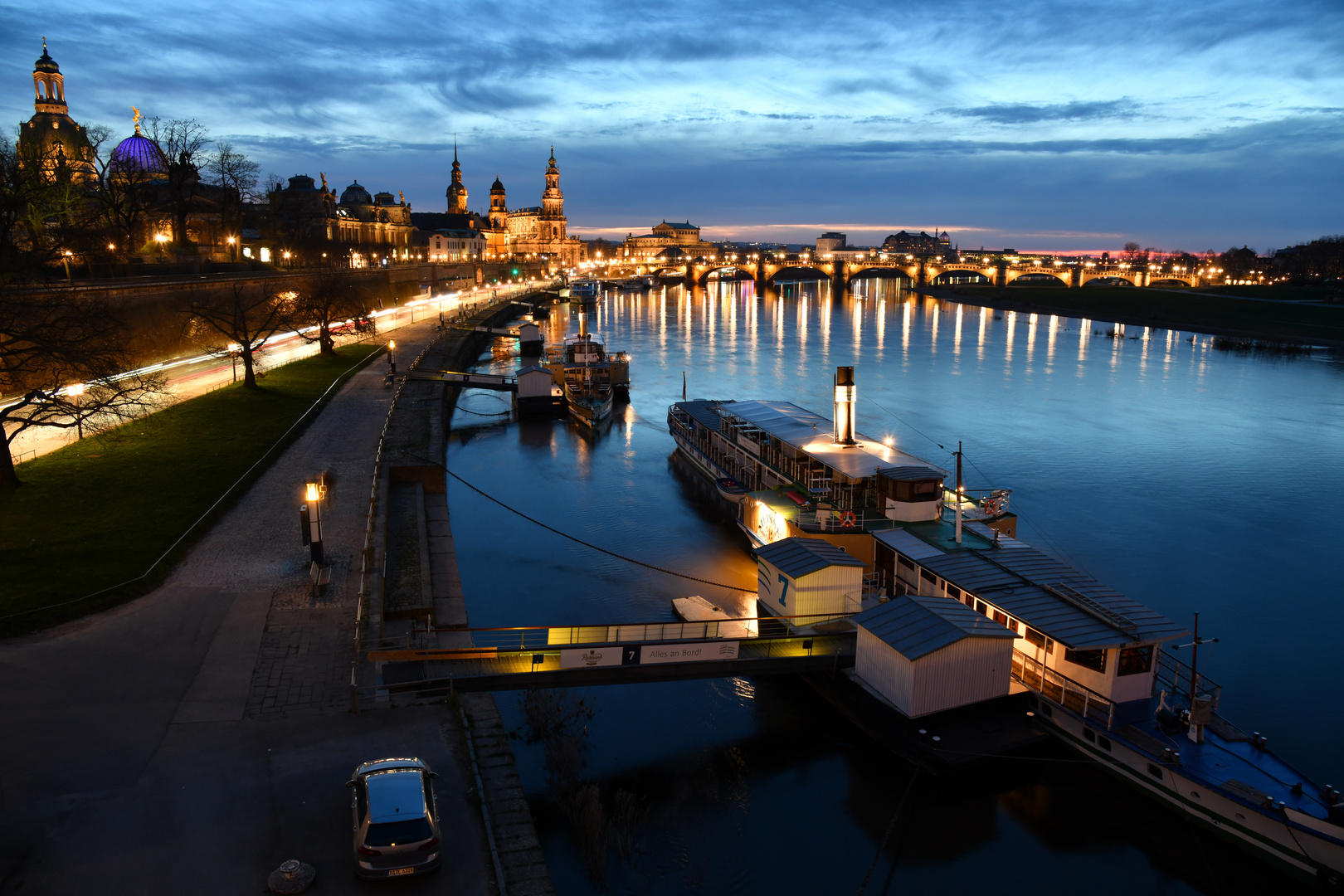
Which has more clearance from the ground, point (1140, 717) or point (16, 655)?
point (16, 655)

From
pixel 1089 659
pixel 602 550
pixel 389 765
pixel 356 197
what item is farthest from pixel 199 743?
pixel 356 197

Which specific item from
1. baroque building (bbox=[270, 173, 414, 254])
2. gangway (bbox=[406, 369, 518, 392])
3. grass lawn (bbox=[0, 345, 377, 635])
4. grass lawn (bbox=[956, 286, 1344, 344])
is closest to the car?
grass lawn (bbox=[0, 345, 377, 635])

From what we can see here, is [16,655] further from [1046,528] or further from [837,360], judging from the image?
[837,360]

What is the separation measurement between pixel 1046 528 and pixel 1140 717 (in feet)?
46.5

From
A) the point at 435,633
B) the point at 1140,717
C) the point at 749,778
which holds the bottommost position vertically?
the point at 749,778

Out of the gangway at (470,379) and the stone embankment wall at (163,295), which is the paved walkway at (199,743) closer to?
the stone embankment wall at (163,295)

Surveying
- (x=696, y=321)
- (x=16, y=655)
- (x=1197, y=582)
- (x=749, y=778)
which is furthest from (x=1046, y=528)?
(x=696, y=321)

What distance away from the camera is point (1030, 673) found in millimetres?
15758

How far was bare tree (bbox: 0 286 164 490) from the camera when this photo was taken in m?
20.6

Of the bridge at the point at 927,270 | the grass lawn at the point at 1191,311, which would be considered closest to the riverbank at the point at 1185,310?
the grass lawn at the point at 1191,311

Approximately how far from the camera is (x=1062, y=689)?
1510 cm

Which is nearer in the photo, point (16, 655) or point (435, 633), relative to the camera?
point (16, 655)

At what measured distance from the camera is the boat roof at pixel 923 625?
14.4 metres

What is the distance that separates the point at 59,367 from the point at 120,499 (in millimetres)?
11549
